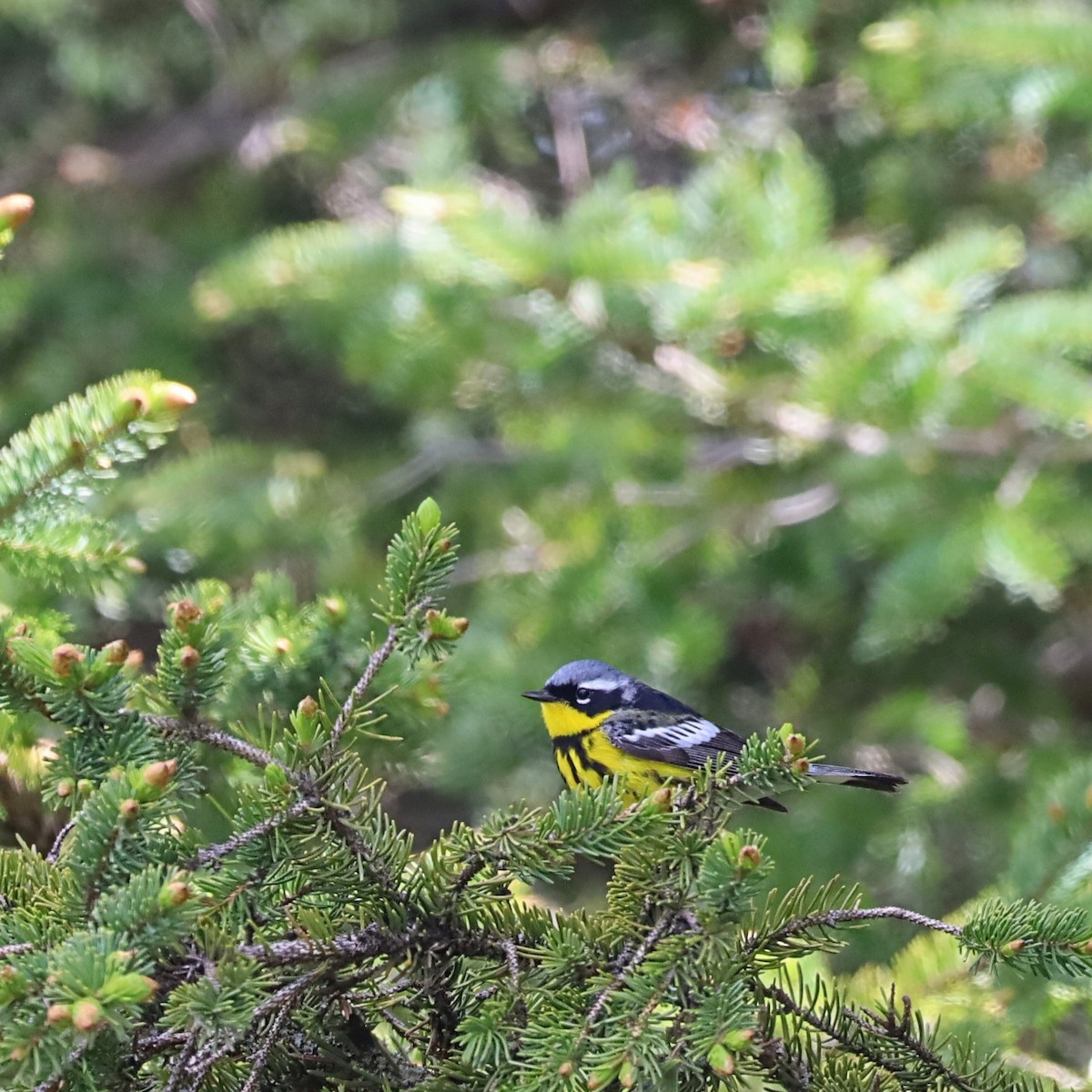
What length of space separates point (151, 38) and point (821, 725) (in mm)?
3948

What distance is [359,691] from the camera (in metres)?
1.24

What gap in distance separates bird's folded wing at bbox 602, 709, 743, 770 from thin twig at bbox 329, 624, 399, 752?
1279 mm

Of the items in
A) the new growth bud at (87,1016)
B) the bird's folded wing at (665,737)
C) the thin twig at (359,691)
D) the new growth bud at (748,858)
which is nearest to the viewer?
the new growth bud at (87,1016)

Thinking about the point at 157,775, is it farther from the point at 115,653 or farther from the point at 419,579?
the point at 419,579

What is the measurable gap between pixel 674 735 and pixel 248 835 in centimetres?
152

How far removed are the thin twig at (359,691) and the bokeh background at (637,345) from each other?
516mm

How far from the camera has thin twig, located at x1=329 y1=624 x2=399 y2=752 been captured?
3.95 feet

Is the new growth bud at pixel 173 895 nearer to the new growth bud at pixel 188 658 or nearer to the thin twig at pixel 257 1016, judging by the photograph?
the thin twig at pixel 257 1016

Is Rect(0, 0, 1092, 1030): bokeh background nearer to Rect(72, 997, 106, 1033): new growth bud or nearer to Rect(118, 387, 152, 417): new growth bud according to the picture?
Rect(118, 387, 152, 417): new growth bud

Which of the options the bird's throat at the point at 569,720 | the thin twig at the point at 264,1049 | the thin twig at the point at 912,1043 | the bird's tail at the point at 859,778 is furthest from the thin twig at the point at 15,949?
the bird's throat at the point at 569,720

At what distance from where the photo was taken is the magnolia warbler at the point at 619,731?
253 cm

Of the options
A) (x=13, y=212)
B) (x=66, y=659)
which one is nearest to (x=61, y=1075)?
(x=66, y=659)

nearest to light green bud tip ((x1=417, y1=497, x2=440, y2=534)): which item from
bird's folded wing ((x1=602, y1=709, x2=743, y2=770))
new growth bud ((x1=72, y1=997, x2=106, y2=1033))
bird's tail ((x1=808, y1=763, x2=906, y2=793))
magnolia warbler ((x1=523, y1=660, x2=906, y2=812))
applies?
new growth bud ((x1=72, y1=997, x2=106, y2=1033))

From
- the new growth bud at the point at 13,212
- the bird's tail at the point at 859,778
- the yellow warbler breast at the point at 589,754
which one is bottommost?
the yellow warbler breast at the point at 589,754
